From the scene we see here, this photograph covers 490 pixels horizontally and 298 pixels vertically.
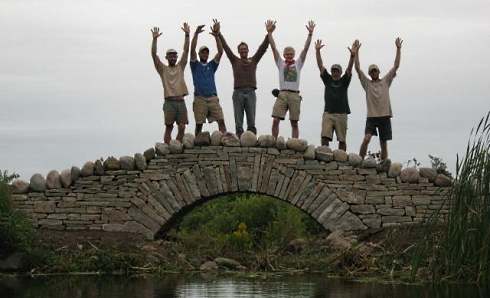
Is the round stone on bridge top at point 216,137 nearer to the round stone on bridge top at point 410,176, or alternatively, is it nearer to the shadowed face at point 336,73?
the shadowed face at point 336,73

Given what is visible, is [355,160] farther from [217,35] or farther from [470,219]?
[470,219]

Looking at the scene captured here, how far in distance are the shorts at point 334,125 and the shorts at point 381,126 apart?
40 centimetres

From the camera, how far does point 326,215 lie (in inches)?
766

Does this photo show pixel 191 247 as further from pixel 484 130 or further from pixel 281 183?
pixel 484 130

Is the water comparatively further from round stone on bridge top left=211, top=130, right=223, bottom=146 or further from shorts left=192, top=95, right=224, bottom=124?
shorts left=192, top=95, right=224, bottom=124

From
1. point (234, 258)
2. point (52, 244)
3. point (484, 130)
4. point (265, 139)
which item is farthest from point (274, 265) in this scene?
point (484, 130)

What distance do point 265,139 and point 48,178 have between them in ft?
12.7

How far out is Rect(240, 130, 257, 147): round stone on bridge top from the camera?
769 inches

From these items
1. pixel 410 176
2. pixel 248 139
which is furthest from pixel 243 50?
pixel 410 176

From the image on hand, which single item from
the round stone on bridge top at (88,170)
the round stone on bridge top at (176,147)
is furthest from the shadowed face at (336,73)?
the round stone on bridge top at (88,170)

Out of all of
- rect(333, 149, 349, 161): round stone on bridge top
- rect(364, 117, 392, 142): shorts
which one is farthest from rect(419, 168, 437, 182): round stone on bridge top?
rect(333, 149, 349, 161): round stone on bridge top

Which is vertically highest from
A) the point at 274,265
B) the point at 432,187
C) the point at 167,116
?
the point at 167,116

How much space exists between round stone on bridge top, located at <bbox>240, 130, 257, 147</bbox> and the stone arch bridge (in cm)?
2

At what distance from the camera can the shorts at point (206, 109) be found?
63.5 feet
